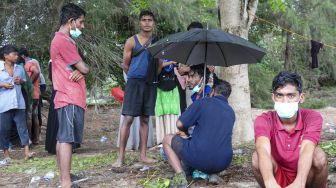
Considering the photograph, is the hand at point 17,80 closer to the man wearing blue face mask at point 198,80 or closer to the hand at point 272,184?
the man wearing blue face mask at point 198,80

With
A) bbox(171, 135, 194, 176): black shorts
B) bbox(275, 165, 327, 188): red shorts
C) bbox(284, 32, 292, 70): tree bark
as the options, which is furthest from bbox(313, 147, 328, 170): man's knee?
bbox(284, 32, 292, 70): tree bark

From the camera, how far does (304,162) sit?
3.33m

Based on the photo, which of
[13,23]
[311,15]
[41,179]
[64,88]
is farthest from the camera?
[311,15]

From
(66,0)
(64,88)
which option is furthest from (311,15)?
(64,88)

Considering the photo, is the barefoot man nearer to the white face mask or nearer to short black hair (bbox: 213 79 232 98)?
short black hair (bbox: 213 79 232 98)

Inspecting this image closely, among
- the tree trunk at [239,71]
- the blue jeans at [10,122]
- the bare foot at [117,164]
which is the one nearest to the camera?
the bare foot at [117,164]

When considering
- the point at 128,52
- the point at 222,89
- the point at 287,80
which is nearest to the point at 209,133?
the point at 222,89

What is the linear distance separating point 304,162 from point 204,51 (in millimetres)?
1890

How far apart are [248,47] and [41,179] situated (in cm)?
264

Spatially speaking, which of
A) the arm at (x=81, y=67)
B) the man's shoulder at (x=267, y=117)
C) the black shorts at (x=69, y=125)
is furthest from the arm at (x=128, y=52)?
the man's shoulder at (x=267, y=117)

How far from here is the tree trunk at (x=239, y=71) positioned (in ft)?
19.9

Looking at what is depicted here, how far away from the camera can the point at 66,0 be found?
8867 mm

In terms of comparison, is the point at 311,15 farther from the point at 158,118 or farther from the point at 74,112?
the point at 74,112

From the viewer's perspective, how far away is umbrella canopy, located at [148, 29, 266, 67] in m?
4.46
